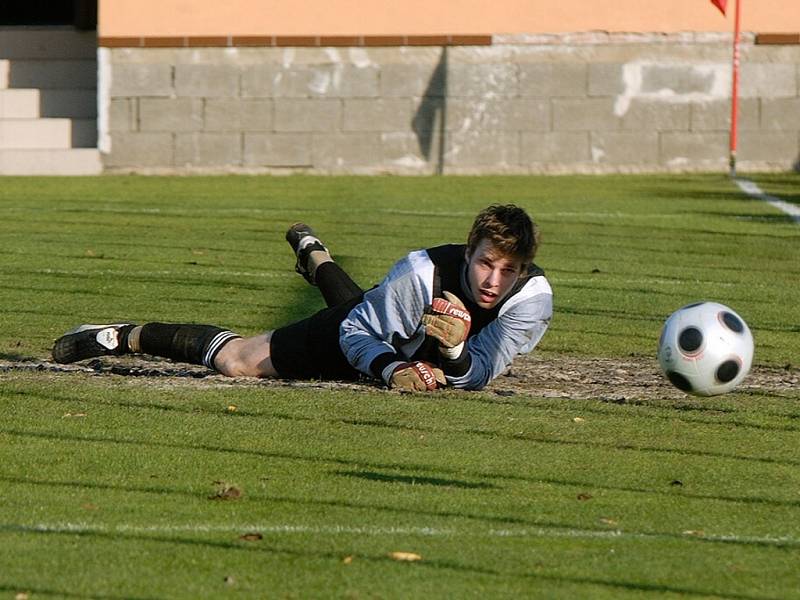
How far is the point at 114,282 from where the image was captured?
11742 millimetres

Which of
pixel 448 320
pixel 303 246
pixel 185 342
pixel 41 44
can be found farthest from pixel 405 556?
pixel 41 44

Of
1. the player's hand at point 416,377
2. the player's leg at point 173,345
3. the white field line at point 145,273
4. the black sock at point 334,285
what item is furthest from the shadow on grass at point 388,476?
the white field line at point 145,273

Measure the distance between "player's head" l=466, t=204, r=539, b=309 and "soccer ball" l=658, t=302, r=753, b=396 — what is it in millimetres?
752

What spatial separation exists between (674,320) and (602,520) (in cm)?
204

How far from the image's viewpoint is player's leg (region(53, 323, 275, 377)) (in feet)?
26.9

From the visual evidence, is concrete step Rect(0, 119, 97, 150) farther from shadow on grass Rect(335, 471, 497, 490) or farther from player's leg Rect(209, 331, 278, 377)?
shadow on grass Rect(335, 471, 497, 490)

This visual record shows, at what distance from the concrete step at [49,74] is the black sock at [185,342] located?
586 inches

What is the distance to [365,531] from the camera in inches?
205

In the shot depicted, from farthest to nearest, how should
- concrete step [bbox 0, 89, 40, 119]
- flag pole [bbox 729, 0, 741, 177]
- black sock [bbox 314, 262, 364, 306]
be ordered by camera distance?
concrete step [bbox 0, 89, 40, 119] < flag pole [bbox 729, 0, 741, 177] < black sock [bbox 314, 262, 364, 306]

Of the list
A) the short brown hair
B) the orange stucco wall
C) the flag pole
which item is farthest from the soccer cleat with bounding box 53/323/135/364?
the flag pole

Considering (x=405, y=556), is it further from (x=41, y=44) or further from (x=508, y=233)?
(x=41, y=44)

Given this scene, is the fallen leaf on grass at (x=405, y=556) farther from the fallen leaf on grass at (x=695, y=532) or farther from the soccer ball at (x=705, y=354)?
the soccer ball at (x=705, y=354)

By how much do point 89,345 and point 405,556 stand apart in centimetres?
390

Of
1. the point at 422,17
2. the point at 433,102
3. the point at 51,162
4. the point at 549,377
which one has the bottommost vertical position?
the point at 549,377
